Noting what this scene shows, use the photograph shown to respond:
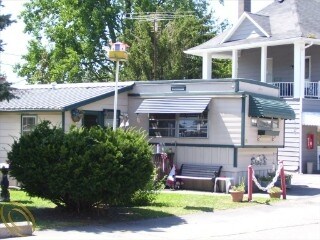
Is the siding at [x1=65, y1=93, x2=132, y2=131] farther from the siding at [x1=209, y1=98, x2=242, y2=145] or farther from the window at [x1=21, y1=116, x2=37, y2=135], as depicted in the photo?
the siding at [x1=209, y1=98, x2=242, y2=145]

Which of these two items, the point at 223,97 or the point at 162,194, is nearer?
the point at 162,194

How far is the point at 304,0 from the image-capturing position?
107ft

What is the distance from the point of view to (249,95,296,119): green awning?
19875 mm

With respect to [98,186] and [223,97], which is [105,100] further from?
[98,186]

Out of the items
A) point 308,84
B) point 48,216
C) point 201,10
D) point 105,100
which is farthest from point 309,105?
point 201,10

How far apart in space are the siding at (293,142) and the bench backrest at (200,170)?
7929 millimetres

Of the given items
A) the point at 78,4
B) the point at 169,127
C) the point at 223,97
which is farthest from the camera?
the point at 78,4

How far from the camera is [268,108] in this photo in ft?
67.3

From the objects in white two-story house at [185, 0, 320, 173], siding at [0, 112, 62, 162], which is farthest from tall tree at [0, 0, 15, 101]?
white two-story house at [185, 0, 320, 173]

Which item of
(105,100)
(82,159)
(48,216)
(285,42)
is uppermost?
(285,42)

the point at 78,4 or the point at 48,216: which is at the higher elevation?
the point at 78,4

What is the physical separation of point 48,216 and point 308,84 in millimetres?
18367

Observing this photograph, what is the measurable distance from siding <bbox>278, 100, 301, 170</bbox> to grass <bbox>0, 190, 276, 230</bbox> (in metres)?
9.20

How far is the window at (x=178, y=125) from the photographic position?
2077cm
